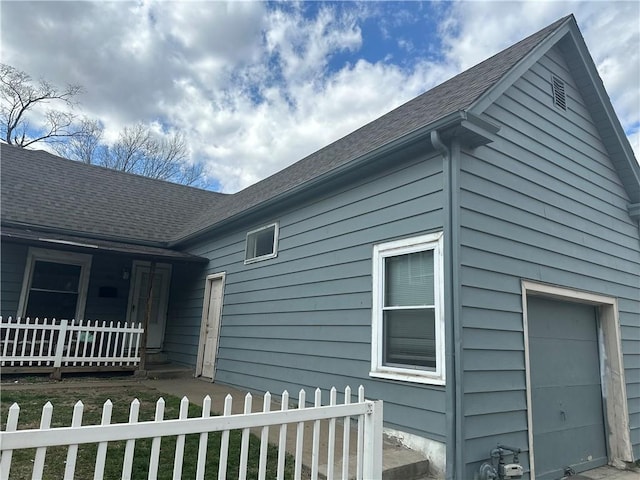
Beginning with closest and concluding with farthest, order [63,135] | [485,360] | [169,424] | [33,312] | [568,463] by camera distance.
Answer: [169,424]
[485,360]
[568,463]
[33,312]
[63,135]

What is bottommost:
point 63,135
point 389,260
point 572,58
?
point 389,260

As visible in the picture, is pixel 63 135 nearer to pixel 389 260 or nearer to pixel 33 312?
pixel 33 312

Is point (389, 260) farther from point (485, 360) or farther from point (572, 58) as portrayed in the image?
point (572, 58)

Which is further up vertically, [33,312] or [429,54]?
[429,54]

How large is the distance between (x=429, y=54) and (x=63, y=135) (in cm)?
2005

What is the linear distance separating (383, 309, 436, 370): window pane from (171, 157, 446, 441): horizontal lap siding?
0.80ft

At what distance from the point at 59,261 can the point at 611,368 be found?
10551 millimetres

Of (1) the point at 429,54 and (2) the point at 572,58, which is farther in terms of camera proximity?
(1) the point at 429,54

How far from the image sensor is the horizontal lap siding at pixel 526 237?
12.9 feet

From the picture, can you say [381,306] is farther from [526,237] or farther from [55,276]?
[55,276]

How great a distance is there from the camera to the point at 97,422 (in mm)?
4363

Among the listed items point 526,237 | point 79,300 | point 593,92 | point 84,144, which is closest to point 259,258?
point 526,237

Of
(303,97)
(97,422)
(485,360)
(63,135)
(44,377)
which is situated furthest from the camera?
(63,135)

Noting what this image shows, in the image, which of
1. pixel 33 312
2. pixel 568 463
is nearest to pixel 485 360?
pixel 568 463
